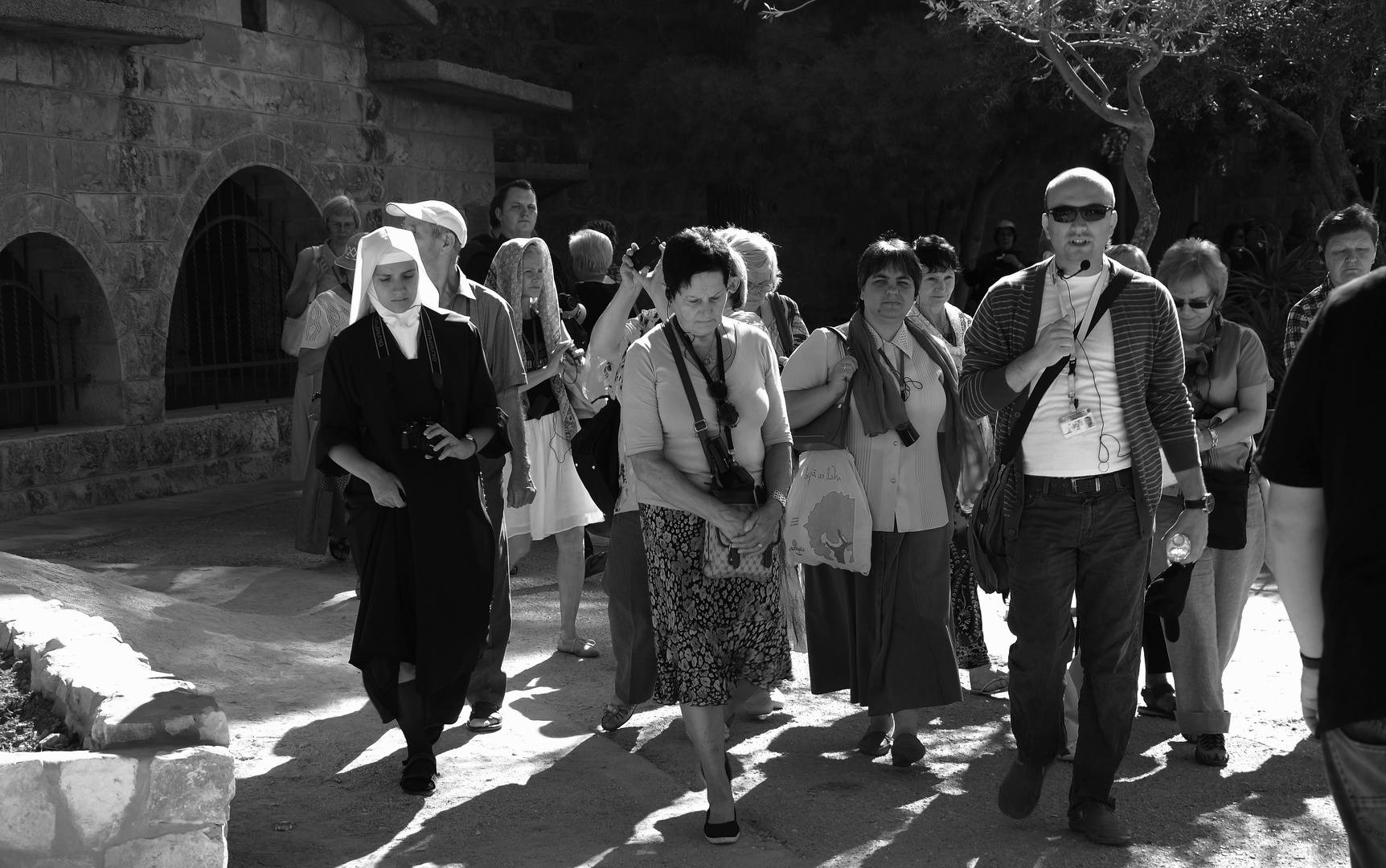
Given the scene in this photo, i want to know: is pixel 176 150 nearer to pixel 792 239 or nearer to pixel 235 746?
pixel 235 746

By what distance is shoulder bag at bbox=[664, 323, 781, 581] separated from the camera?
421cm

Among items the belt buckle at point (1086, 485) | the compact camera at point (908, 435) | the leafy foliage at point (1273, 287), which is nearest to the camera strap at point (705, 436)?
the compact camera at point (908, 435)

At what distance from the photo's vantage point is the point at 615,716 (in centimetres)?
517

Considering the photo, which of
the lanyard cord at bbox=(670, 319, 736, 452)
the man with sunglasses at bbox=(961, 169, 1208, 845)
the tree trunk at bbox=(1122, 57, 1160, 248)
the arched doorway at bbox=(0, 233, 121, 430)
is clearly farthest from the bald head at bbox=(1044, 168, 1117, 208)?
the arched doorway at bbox=(0, 233, 121, 430)

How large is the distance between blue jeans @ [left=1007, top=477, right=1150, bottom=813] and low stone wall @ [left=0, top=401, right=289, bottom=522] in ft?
21.5

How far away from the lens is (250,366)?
1119cm

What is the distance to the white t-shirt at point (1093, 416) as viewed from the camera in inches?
161

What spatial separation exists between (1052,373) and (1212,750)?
5.13 ft

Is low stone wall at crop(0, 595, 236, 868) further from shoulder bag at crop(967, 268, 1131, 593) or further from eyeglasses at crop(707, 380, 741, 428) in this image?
shoulder bag at crop(967, 268, 1131, 593)

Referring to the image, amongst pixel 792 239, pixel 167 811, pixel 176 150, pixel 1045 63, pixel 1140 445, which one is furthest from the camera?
pixel 792 239

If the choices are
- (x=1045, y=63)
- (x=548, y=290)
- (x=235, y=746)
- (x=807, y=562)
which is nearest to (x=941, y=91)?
(x=1045, y=63)

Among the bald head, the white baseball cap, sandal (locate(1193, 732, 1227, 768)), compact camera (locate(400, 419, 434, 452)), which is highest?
the white baseball cap

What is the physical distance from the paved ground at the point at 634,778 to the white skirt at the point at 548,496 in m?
0.59

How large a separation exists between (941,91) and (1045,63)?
3.12 ft
